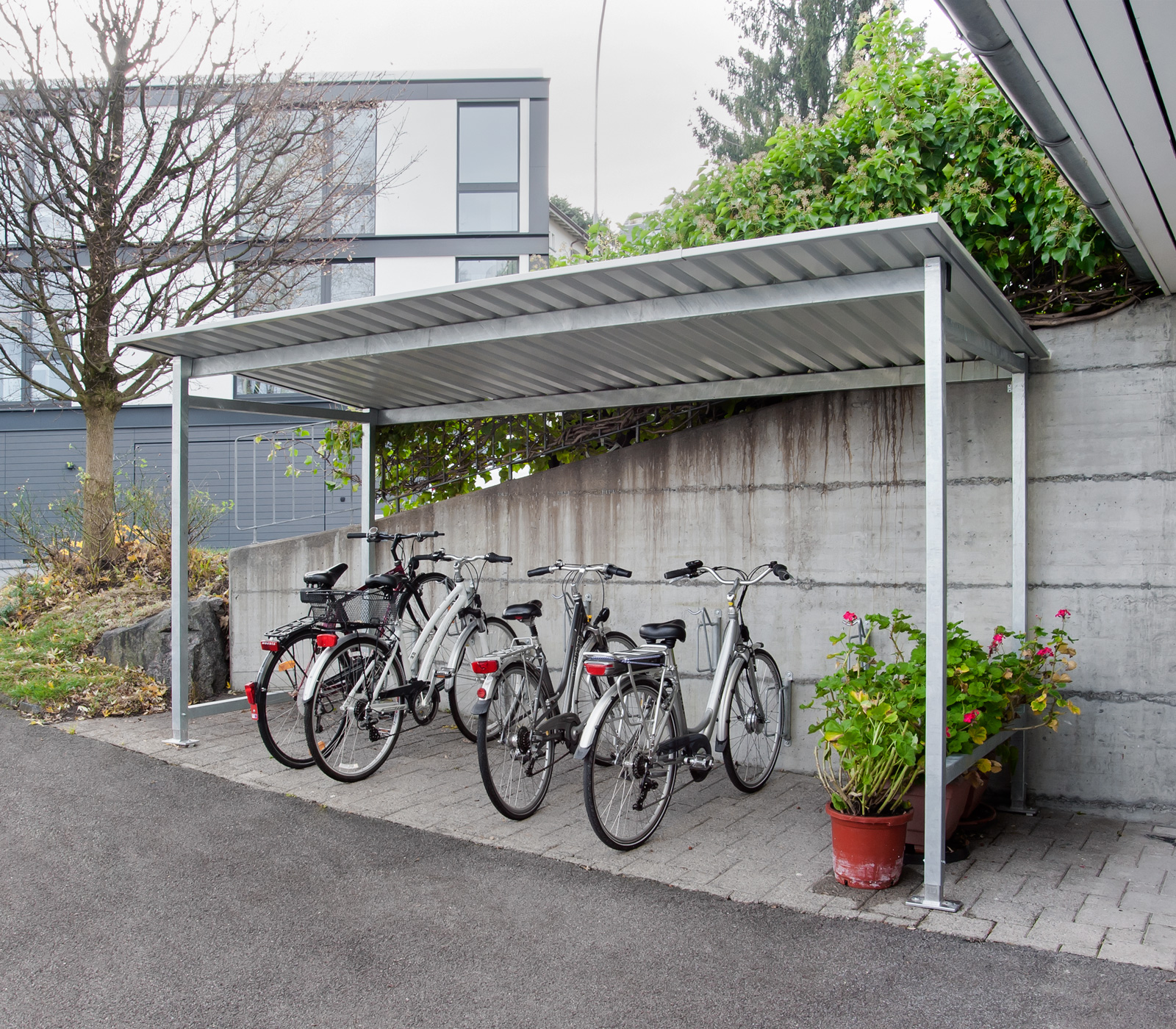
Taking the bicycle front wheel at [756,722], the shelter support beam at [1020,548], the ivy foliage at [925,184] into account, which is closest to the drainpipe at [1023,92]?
the ivy foliage at [925,184]

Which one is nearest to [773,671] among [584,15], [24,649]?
[24,649]

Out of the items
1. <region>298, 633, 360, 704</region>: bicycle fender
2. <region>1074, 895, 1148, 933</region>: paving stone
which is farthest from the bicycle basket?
<region>1074, 895, 1148, 933</region>: paving stone

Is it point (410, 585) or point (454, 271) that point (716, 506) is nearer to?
point (410, 585)

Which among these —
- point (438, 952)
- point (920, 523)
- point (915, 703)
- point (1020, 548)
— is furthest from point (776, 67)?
point (438, 952)

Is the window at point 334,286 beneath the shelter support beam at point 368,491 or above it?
above

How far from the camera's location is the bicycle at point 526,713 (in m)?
4.19

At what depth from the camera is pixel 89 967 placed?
2902 mm

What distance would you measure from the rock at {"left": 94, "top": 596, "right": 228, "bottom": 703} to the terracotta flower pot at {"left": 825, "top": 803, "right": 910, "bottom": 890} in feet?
16.8

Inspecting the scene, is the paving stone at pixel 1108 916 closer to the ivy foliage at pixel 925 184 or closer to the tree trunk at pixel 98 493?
the ivy foliage at pixel 925 184

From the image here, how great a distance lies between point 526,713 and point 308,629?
135 centimetres

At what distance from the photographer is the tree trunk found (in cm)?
882

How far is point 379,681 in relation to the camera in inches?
194

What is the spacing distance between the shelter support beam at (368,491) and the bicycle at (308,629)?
1.18 meters

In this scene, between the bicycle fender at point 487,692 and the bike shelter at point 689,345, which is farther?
the bicycle fender at point 487,692
